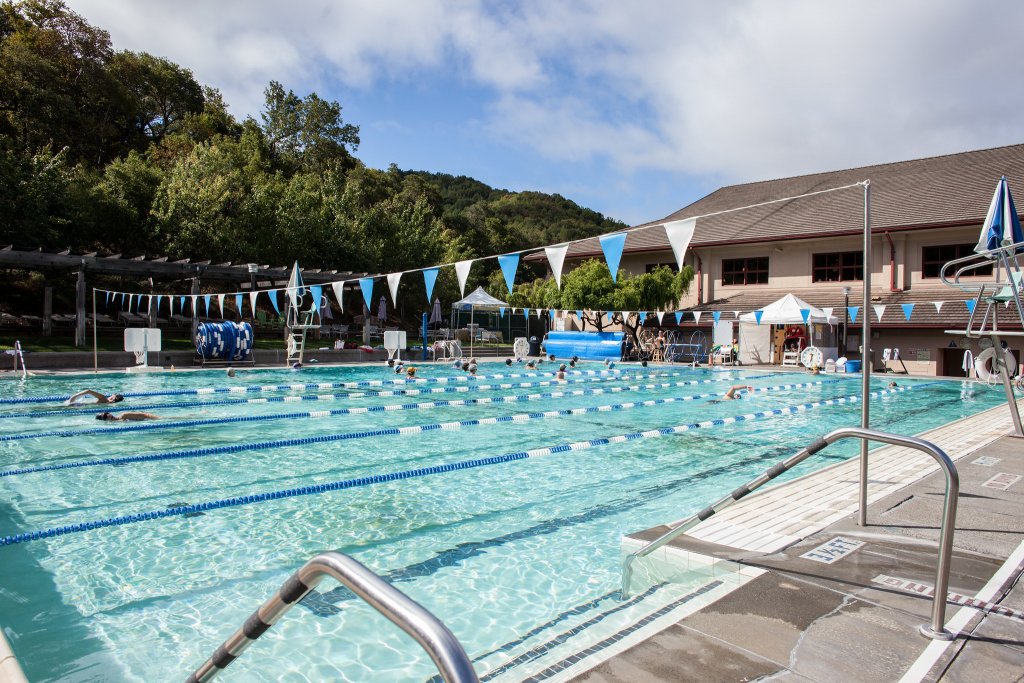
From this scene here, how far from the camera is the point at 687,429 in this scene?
10703mm

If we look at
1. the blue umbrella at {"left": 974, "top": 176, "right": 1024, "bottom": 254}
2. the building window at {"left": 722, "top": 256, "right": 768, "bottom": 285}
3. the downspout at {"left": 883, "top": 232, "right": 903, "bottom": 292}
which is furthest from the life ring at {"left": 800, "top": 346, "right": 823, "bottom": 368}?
the blue umbrella at {"left": 974, "top": 176, "right": 1024, "bottom": 254}

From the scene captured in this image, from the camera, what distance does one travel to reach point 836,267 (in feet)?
86.0

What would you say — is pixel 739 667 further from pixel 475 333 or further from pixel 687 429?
pixel 475 333

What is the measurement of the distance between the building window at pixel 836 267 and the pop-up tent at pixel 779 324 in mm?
2607

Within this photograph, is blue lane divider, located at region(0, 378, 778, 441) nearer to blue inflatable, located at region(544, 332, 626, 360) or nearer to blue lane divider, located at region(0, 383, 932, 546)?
blue lane divider, located at region(0, 383, 932, 546)

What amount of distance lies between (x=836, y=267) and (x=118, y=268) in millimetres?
26356

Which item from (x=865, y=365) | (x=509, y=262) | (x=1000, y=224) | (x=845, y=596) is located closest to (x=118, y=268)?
(x=509, y=262)

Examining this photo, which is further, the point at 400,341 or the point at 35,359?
the point at 400,341

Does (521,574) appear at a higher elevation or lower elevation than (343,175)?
lower

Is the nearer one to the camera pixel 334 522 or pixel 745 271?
pixel 334 522

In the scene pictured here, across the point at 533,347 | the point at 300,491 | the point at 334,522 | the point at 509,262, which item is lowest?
the point at 334,522

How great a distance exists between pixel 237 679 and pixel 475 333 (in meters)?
31.6

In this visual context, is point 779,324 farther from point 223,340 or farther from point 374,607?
point 374,607

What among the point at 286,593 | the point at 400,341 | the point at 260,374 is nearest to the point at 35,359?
the point at 260,374
